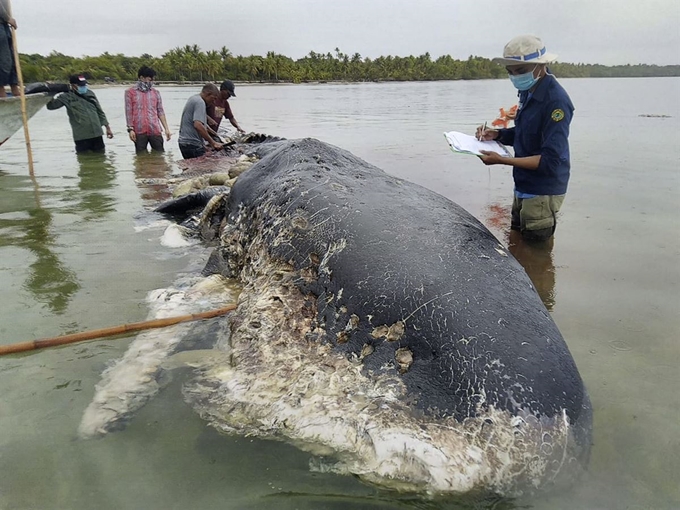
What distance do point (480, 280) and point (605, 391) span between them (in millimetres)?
1275

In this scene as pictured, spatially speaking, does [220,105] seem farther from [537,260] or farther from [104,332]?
[104,332]

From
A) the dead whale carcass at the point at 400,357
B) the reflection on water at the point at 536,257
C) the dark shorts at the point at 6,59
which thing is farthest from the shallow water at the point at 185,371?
the dark shorts at the point at 6,59

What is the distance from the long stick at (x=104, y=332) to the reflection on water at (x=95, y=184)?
14.6 ft

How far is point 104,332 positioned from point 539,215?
164 inches

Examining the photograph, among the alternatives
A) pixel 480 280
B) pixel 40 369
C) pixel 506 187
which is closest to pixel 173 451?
pixel 40 369

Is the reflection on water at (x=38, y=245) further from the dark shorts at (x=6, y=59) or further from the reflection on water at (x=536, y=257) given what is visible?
the reflection on water at (x=536, y=257)

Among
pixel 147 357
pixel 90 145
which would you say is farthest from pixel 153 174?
pixel 147 357

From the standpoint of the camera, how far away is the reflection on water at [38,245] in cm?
513

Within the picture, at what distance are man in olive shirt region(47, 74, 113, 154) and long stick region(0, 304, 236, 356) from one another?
1118 cm

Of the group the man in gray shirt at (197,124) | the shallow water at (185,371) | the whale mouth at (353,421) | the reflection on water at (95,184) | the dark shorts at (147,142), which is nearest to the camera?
the whale mouth at (353,421)

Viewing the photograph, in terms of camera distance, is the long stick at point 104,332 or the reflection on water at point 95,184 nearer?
the long stick at point 104,332

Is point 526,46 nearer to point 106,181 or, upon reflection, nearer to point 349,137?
point 106,181

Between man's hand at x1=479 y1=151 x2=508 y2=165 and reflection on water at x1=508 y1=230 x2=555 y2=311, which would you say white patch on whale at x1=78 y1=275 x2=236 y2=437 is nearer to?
man's hand at x1=479 y1=151 x2=508 y2=165

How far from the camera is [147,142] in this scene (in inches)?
607
